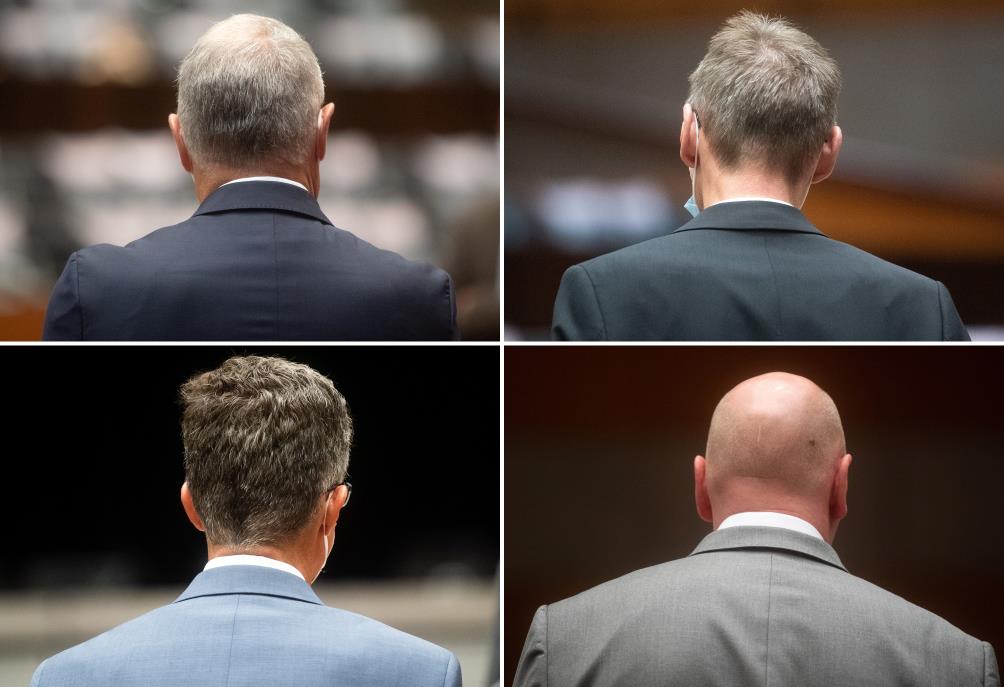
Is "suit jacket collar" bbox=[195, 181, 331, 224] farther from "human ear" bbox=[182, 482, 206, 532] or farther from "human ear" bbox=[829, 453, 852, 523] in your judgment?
"human ear" bbox=[829, 453, 852, 523]

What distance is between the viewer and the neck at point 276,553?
1.52m

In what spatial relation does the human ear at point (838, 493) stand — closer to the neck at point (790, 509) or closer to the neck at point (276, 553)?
the neck at point (790, 509)

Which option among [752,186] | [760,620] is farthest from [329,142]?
[760,620]

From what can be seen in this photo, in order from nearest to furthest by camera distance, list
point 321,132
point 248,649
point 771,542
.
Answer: point 248,649 → point 771,542 → point 321,132

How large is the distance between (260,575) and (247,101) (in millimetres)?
656

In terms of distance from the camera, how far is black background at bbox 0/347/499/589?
89.7 inches

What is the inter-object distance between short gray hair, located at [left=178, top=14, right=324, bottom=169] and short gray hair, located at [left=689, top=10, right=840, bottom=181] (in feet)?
1.84

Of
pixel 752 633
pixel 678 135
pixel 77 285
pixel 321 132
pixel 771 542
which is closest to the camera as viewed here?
pixel 752 633

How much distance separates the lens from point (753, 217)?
179 centimetres

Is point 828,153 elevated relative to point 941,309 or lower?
elevated

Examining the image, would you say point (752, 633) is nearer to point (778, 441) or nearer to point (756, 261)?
point (778, 441)

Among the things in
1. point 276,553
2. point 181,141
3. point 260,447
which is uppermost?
point 181,141

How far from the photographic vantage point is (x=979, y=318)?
2.24 m

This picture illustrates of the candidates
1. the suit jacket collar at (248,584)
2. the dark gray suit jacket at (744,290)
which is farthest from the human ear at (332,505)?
the dark gray suit jacket at (744,290)
